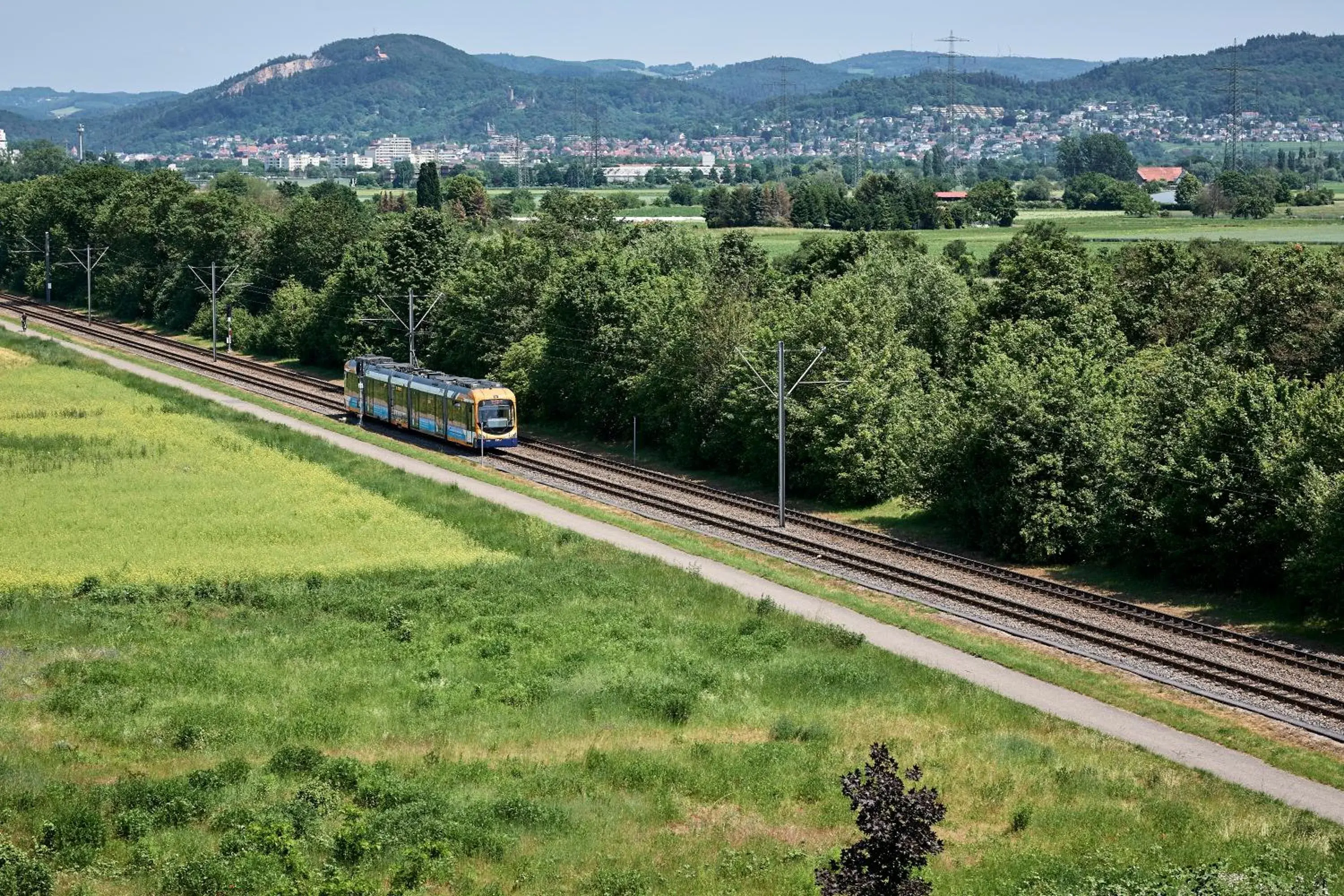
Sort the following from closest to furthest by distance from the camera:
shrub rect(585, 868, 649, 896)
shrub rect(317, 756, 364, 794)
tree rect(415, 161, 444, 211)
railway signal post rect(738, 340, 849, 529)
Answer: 1. shrub rect(585, 868, 649, 896)
2. shrub rect(317, 756, 364, 794)
3. railway signal post rect(738, 340, 849, 529)
4. tree rect(415, 161, 444, 211)

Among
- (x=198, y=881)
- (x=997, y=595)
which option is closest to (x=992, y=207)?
(x=997, y=595)

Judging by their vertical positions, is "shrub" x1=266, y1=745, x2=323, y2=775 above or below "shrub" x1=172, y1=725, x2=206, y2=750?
above

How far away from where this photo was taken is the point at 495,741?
29078 mm

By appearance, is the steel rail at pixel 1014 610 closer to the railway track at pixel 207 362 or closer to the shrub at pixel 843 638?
the shrub at pixel 843 638

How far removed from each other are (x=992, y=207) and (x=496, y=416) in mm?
136060

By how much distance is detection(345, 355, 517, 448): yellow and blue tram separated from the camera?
68250 millimetres

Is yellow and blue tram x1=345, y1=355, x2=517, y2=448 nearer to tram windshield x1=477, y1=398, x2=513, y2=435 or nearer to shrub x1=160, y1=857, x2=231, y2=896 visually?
tram windshield x1=477, y1=398, x2=513, y2=435

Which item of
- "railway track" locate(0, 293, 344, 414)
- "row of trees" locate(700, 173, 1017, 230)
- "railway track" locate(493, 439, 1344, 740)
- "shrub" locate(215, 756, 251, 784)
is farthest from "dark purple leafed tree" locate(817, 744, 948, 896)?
"row of trees" locate(700, 173, 1017, 230)

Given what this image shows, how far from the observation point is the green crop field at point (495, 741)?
887 inches

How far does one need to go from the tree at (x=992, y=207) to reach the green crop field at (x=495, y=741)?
152m

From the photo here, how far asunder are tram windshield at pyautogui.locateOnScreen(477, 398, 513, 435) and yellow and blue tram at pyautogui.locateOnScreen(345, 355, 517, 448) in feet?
0.07

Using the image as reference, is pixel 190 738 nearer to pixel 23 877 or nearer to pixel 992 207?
pixel 23 877

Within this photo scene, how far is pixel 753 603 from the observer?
41812 millimetres

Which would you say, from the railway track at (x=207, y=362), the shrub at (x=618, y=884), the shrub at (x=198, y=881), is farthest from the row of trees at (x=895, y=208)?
the shrub at (x=198, y=881)
